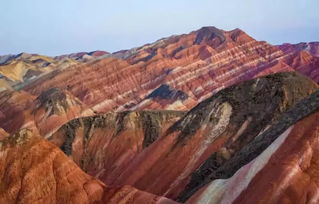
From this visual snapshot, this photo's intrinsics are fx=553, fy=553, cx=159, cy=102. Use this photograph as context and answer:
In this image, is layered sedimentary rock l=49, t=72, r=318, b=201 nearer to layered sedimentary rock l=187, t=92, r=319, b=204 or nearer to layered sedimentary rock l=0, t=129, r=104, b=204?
layered sedimentary rock l=187, t=92, r=319, b=204

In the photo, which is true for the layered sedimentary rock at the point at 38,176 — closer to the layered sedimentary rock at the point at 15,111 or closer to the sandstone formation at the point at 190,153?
the sandstone formation at the point at 190,153

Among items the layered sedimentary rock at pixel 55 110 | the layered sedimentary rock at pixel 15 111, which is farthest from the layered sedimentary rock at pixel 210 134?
the layered sedimentary rock at pixel 15 111

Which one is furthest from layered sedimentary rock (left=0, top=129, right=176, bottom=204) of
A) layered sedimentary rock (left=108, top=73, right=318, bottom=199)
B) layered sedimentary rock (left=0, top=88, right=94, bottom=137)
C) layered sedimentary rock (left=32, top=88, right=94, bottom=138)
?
layered sedimentary rock (left=32, top=88, right=94, bottom=138)

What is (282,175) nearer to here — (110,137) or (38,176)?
(38,176)

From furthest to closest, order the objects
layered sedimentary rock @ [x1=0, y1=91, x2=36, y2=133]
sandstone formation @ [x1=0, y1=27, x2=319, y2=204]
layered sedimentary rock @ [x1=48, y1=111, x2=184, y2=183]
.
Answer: layered sedimentary rock @ [x1=0, y1=91, x2=36, y2=133] < layered sedimentary rock @ [x1=48, y1=111, x2=184, y2=183] < sandstone formation @ [x1=0, y1=27, x2=319, y2=204]

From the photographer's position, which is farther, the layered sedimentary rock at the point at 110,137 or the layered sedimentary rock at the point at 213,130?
the layered sedimentary rock at the point at 110,137

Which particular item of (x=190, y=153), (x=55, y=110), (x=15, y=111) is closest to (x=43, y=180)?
(x=190, y=153)

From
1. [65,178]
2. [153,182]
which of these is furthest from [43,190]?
[153,182]
